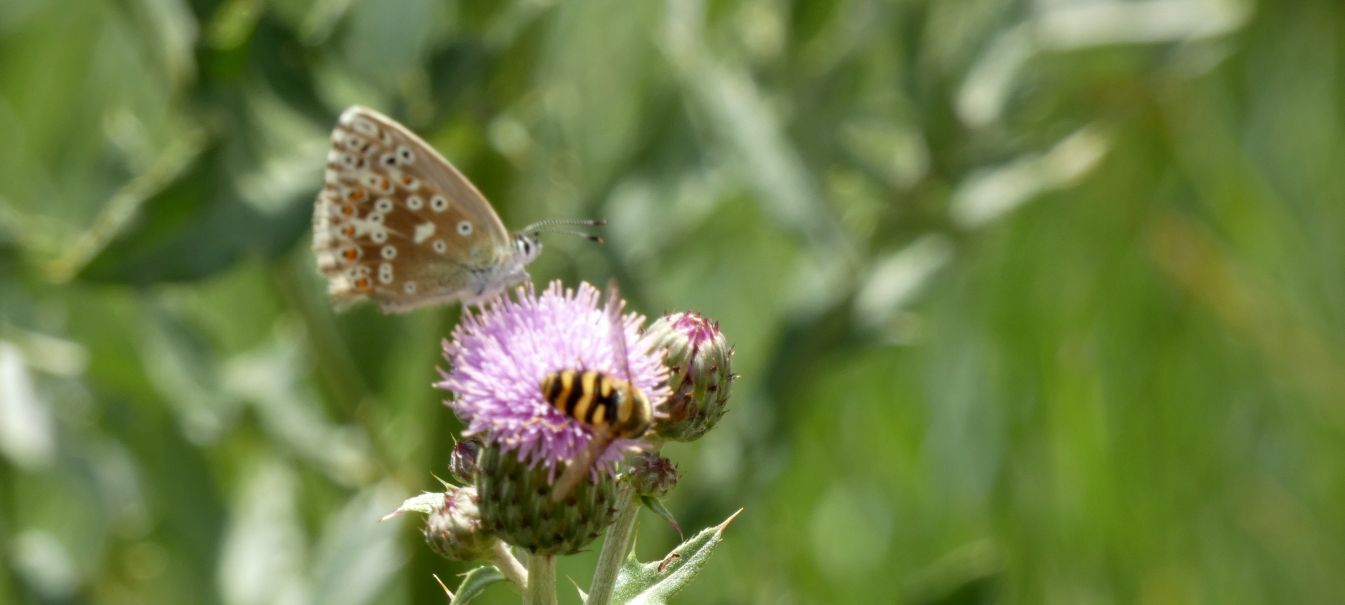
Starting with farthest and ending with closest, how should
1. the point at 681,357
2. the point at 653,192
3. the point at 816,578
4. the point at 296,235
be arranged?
1. the point at 816,578
2. the point at 653,192
3. the point at 296,235
4. the point at 681,357

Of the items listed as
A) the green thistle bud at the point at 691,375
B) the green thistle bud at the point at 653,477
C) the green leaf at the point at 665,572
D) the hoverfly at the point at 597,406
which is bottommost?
the green leaf at the point at 665,572

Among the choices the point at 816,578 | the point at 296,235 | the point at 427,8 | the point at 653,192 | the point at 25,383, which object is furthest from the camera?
the point at 816,578

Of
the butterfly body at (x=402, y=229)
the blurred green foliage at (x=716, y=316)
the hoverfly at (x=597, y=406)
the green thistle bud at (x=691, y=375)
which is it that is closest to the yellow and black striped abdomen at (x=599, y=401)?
the hoverfly at (x=597, y=406)

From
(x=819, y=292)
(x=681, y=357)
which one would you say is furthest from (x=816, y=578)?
(x=681, y=357)

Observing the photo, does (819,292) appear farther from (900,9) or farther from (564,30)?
(564,30)

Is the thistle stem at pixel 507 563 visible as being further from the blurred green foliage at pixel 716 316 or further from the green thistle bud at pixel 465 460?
the blurred green foliage at pixel 716 316

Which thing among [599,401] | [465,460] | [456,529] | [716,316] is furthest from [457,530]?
[716,316]
